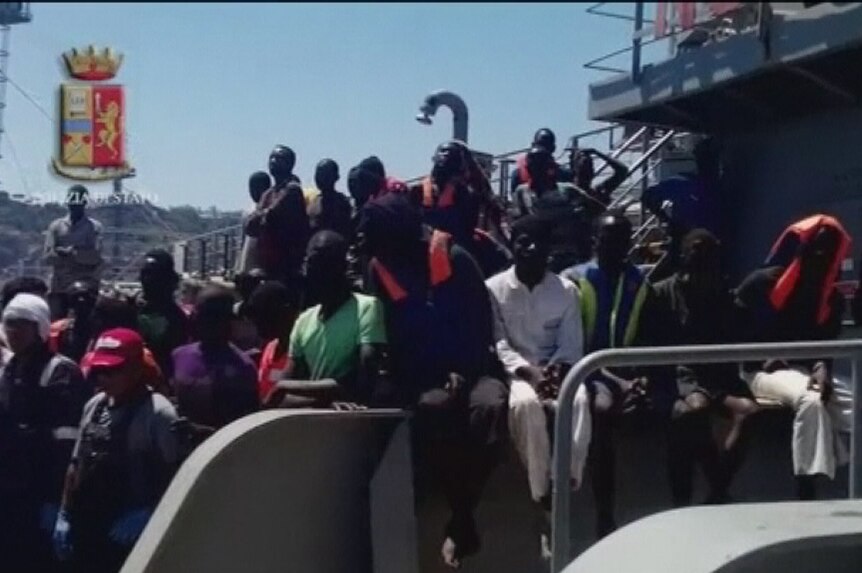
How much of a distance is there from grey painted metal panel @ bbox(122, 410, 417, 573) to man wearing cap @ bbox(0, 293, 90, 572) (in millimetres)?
1562

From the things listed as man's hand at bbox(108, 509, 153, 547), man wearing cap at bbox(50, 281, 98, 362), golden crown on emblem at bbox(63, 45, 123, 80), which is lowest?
man's hand at bbox(108, 509, 153, 547)

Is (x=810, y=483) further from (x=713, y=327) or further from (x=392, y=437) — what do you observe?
(x=392, y=437)

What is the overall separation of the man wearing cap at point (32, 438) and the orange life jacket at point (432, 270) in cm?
139

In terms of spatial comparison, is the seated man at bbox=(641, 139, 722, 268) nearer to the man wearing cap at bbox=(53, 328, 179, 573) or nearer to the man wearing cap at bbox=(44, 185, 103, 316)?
the man wearing cap at bbox=(53, 328, 179, 573)

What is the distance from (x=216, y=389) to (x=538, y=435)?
1286mm

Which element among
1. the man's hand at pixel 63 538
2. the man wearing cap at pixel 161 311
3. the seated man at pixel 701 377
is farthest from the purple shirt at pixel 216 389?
the seated man at pixel 701 377

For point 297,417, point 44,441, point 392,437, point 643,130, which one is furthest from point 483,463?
point 643,130

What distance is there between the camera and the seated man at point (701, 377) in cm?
556

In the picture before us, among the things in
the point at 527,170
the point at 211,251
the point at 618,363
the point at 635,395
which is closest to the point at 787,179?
the point at 527,170

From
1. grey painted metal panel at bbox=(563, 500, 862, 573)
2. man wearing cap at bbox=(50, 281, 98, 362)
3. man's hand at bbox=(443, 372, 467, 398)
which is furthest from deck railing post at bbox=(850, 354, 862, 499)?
man wearing cap at bbox=(50, 281, 98, 362)

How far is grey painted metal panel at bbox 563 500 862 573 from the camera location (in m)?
3.33

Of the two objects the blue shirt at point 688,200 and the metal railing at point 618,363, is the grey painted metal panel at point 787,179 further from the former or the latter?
the metal railing at point 618,363

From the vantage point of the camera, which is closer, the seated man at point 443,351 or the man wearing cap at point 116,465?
the seated man at point 443,351

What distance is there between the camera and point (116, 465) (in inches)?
204
